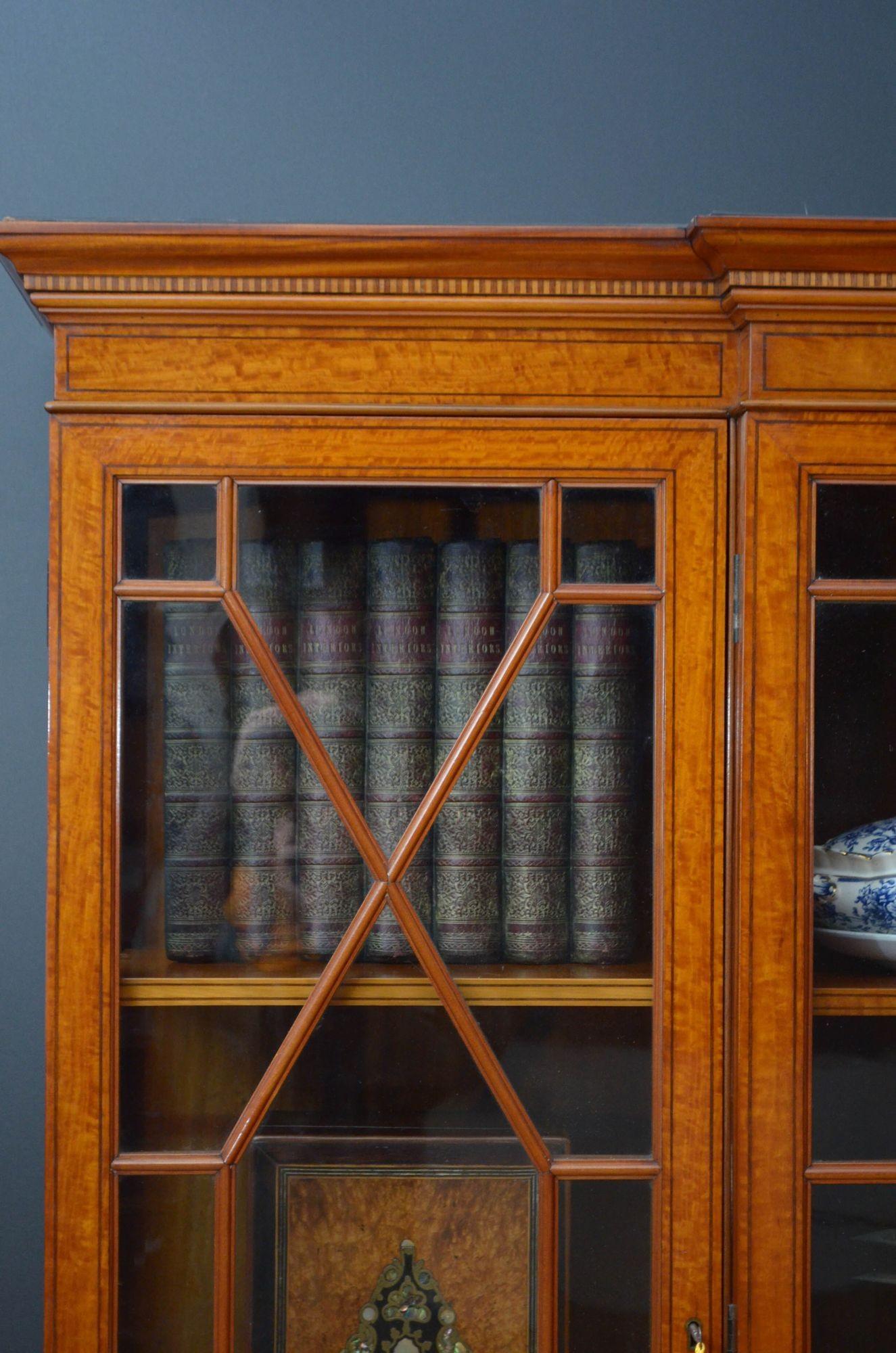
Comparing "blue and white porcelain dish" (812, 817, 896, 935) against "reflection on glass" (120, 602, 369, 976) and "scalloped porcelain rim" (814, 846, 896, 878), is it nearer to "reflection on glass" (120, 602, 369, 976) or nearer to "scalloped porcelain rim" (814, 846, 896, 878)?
"scalloped porcelain rim" (814, 846, 896, 878)

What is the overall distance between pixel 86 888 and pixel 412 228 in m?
0.43

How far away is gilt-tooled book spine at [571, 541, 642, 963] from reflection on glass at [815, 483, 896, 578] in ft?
0.39

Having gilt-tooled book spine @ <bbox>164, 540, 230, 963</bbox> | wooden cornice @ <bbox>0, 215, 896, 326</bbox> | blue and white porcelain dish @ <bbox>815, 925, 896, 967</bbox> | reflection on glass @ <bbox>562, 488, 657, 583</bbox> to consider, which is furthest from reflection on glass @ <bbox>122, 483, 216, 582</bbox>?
blue and white porcelain dish @ <bbox>815, 925, 896, 967</bbox>

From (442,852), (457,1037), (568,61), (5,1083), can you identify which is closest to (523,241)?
(442,852)

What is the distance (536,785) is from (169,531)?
27 cm

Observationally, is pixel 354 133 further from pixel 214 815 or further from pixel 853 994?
pixel 853 994

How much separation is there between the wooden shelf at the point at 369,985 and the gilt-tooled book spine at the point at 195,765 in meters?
0.01

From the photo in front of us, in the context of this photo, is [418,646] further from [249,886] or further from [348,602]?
[249,886]

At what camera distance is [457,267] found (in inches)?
27.1

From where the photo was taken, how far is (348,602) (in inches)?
28.0

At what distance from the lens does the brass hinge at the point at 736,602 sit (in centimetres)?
70

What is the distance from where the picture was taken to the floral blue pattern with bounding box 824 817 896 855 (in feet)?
2.34

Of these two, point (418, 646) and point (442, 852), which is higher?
point (418, 646)

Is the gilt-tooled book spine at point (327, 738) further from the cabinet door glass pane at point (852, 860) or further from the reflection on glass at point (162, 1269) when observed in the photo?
the cabinet door glass pane at point (852, 860)
